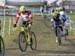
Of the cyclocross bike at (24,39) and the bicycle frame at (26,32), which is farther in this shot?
the bicycle frame at (26,32)

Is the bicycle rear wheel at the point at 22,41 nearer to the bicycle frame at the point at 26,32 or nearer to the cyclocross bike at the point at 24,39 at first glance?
the cyclocross bike at the point at 24,39

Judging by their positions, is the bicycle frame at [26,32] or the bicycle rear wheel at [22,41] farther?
the bicycle frame at [26,32]

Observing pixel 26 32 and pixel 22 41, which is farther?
A: pixel 26 32

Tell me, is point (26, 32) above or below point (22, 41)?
above

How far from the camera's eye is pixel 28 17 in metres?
14.8

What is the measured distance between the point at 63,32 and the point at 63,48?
2.55 meters

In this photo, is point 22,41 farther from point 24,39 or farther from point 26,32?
point 26,32

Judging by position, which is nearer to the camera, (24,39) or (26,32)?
(24,39)

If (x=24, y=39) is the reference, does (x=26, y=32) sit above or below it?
above

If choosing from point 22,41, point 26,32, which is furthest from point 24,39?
point 26,32

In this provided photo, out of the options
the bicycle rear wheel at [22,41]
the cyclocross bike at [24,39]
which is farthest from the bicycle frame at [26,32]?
the bicycle rear wheel at [22,41]

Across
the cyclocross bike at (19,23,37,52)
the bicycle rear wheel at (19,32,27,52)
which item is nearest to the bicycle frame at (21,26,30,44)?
the cyclocross bike at (19,23,37,52)

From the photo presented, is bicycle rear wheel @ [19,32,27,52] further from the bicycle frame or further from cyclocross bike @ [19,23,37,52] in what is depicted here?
the bicycle frame

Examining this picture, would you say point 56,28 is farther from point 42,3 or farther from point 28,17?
point 42,3
